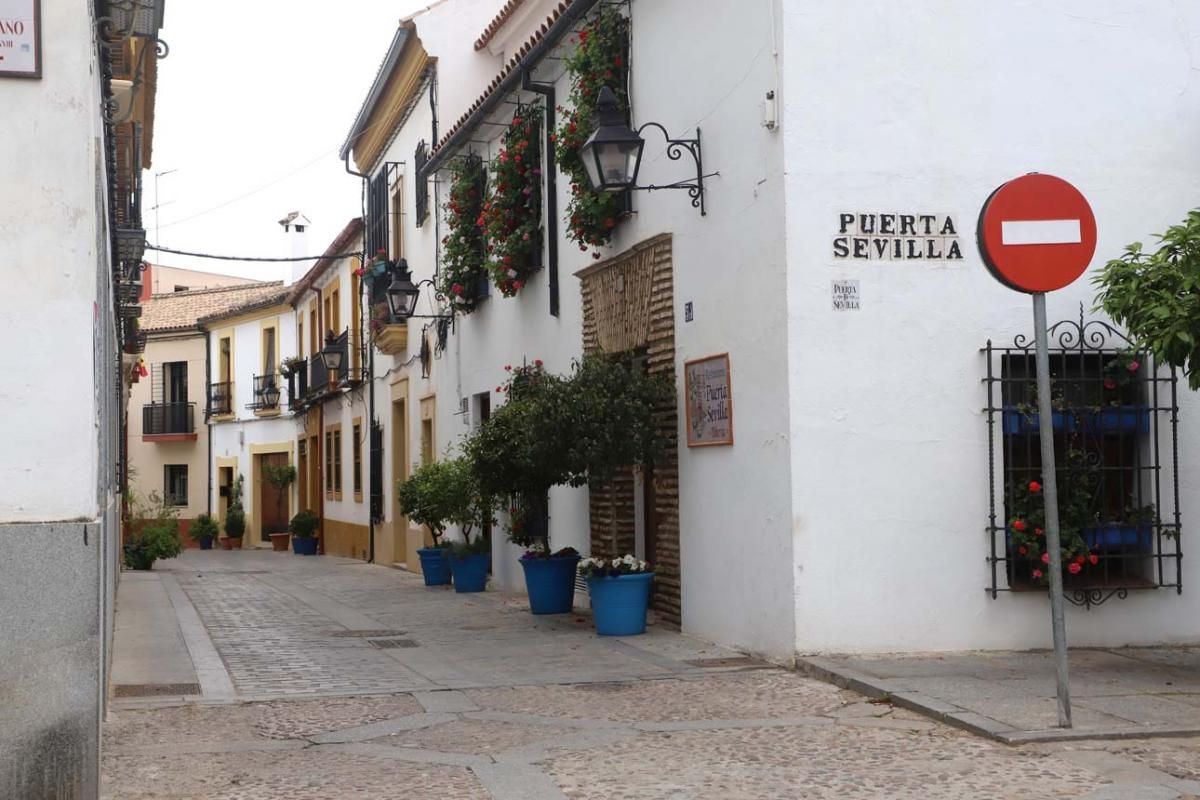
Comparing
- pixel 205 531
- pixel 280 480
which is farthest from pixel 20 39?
pixel 205 531

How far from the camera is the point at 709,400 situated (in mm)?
10625

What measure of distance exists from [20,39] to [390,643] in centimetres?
699

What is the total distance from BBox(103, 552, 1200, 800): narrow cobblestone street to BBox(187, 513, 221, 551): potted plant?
2798 centimetres

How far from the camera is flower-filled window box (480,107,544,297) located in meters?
15.2

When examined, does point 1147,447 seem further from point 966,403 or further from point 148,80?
point 148,80

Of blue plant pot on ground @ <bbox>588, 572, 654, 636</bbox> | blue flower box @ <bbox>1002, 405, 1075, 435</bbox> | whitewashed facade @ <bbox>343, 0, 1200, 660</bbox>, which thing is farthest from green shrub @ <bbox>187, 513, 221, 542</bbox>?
blue flower box @ <bbox>1002, 405, 1075, 435</bbox>

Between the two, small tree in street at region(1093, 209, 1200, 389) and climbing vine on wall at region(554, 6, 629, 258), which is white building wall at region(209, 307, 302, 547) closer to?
climbing vine on wall at region(554, 6, 629, 258)

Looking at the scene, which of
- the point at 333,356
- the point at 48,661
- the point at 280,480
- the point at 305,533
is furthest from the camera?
the point at 280,480

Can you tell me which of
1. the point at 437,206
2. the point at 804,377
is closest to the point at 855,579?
the point at 804,377

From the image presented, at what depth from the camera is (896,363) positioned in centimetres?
938

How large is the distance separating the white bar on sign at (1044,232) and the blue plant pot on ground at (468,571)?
10.5 m

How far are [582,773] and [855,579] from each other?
341cm

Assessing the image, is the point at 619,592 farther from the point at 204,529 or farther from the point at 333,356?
the point at 204,529

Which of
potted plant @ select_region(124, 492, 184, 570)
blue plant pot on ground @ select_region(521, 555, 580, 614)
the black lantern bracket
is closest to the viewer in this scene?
the black lantern bracket
